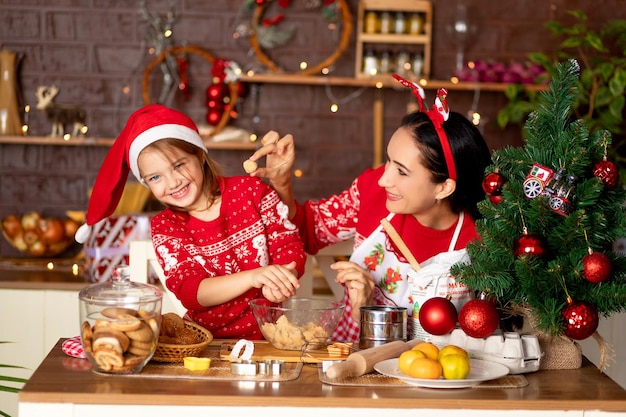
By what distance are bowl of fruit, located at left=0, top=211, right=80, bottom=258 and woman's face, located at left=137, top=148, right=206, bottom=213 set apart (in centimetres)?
173

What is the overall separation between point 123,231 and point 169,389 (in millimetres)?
1735

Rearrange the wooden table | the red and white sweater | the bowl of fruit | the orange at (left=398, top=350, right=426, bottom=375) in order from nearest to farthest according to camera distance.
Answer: the wooden table
the orange at (left=398, top=350, right=426, bottom=375)
the red and white sweater
the bowl of fruit

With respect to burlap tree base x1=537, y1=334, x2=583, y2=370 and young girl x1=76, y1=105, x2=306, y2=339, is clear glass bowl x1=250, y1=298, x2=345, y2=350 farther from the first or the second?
burlap tree base x1=537, y1=334, x2=583, y2=370

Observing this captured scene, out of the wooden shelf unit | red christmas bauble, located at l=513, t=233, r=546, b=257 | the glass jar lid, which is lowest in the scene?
the glass jar lid

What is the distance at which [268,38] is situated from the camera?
376cm

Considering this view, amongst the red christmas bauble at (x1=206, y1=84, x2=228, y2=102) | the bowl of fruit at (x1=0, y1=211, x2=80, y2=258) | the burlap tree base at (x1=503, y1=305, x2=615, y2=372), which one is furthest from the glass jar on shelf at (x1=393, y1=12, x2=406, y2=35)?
the burlap tree base at (x1=503, y1=305, x2=615, y2=372)

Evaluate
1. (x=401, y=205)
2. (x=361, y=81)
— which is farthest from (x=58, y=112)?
(x=401, y=205)

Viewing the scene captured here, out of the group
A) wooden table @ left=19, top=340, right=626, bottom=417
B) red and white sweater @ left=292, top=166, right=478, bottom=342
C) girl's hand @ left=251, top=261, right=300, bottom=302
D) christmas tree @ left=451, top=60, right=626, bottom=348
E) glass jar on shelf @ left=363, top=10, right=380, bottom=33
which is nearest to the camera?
wooden table @ left=19, top=340, right=626, bottom=417

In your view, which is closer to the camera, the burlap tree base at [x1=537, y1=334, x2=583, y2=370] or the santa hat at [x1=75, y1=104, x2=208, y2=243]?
the burlap tree base at [x1=537, y1=334, x2=583, y2=370]

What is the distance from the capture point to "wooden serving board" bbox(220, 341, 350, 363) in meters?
1.56

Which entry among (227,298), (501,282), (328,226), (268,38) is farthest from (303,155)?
(501,282)

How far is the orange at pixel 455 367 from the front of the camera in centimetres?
141

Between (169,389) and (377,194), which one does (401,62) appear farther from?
(169,389)

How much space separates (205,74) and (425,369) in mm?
2617
